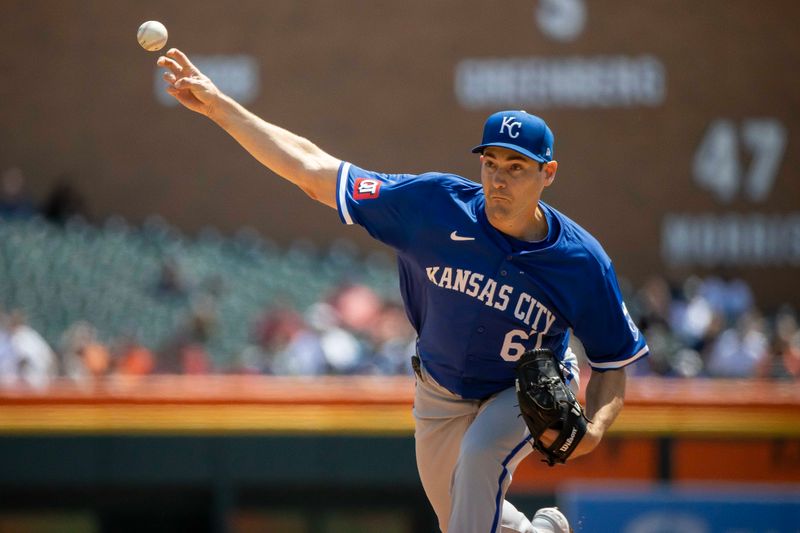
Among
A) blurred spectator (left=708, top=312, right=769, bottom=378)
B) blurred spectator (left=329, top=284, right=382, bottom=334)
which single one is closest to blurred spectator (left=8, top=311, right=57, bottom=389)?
blurred spectator (left=329, top=284, right=382, bottom=334)

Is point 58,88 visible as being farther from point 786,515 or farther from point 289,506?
point 786,515

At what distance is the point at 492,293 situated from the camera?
4340mm

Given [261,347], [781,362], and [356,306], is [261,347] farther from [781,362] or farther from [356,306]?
[781,362]

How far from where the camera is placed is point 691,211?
16.2 m

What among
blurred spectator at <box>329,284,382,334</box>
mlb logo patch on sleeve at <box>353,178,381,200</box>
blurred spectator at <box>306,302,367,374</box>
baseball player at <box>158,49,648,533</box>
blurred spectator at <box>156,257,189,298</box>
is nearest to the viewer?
baseball player at <box>158,49,648,533</box>

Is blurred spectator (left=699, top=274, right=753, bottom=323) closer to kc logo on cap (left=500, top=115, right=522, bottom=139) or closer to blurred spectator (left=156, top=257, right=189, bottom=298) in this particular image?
blurred spectator (left=156, top=257, right=189, bottom=298)

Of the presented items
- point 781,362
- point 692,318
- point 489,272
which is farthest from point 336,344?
point 489,272

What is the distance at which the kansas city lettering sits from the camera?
4336 millimetres

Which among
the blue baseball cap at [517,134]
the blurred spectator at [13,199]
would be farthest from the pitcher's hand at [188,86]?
the blurred spectator at [13,199]

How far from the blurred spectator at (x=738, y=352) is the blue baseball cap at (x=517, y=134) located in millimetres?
6351

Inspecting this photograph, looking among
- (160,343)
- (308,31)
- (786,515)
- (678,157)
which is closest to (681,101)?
(678,157)

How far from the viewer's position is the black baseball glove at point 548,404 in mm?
4090

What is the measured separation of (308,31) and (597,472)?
1056 cm

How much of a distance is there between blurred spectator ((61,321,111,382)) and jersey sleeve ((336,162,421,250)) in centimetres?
574
